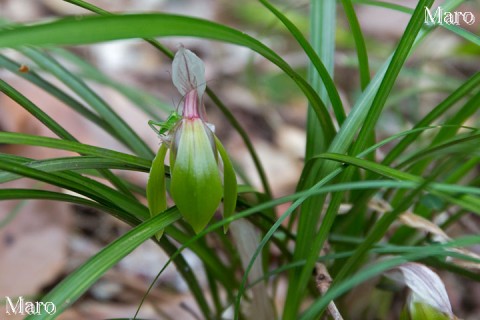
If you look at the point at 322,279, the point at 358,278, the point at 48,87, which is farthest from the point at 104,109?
the point at 358,278

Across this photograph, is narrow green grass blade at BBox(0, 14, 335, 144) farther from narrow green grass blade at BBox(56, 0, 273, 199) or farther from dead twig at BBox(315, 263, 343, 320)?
dead twig at BBox(315, 263, 343, 320)

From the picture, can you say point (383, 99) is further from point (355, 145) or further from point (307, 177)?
point (307, 177)

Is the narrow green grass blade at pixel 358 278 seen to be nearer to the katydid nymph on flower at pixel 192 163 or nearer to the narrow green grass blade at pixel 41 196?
the katydid nymph on flower at pixel 192 163

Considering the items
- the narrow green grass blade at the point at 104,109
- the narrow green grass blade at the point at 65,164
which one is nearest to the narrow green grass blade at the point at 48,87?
the narrow green grass blade at the point at 104,109

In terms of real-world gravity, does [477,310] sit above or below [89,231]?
below

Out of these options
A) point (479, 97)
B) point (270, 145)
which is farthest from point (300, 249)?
point (270, 145)

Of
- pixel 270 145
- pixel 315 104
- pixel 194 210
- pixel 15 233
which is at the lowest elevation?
pixel 194 210
